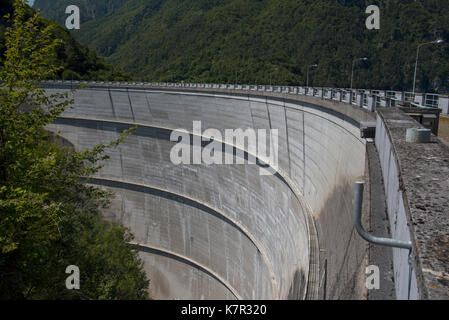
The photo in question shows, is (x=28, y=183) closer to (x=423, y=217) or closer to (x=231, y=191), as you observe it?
(x=423, y=217)

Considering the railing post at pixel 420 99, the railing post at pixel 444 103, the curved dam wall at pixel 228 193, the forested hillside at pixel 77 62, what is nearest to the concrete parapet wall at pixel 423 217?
the curved dam wall at pixel 228 193

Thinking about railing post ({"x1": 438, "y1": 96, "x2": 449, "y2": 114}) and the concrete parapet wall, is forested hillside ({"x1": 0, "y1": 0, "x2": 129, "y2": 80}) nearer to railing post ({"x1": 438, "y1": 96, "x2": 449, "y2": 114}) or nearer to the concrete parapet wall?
railing post ({"x1": 438, "y1": 96, "x2": 449, "y2": 114})

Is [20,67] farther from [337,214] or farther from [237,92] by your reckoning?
[237,92]

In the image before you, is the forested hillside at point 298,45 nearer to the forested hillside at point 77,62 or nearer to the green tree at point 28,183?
the forested hillside at point 77,62

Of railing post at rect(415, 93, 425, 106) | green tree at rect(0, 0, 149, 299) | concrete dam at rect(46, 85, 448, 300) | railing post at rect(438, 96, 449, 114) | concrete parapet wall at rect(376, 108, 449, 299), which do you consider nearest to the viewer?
concrete parapet wall at rect(376, 108, 449, 299)

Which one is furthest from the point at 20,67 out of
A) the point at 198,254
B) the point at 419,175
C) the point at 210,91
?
the point at 198,254

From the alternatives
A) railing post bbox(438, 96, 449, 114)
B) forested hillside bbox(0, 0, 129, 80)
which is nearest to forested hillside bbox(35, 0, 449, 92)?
forested hillside bbox(0, 0, 129, 80)
